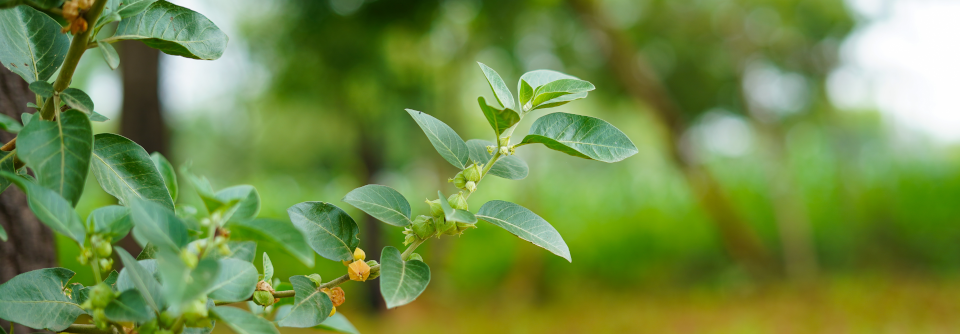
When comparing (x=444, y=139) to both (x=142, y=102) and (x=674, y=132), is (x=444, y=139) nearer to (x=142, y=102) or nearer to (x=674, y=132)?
(x=142, y=102)

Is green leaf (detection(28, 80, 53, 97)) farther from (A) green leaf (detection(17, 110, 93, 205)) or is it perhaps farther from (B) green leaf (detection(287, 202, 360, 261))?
(B) green leaf (detection(287, 202, 360, 261))

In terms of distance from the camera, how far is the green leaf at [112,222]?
1.01ft

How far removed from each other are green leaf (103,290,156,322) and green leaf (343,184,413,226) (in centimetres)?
12

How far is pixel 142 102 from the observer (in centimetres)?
206

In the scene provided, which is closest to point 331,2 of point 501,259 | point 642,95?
point 642,95

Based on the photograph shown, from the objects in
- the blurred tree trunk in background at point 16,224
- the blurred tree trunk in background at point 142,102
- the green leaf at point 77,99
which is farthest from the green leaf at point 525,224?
the blurred tree trunk in background at point 142,102

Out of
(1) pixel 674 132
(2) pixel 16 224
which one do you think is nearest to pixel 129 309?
(2) pixel 16 224

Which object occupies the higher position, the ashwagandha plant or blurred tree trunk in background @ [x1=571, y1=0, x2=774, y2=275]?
blurred tree trunk in background @ [x1=571, y1=0, x2=774, y2=275]

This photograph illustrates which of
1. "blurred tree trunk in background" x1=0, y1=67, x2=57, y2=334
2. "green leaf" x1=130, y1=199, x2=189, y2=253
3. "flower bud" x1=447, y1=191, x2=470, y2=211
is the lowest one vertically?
"blurred tree trunk in background" x1=0, y1=67, x2=57, y2=334

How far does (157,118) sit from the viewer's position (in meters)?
2.07

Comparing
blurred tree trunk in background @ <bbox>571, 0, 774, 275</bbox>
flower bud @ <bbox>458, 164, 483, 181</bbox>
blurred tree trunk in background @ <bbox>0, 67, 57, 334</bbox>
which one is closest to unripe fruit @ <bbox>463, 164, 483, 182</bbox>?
flower bud @ <bbox>458, 164, 483, 181</bbox>

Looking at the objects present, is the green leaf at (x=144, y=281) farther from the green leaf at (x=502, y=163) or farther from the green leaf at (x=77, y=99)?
the green leaf at (x=502, y=163)

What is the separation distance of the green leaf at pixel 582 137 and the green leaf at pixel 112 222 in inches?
9.5

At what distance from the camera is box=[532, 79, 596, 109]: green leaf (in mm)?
337
